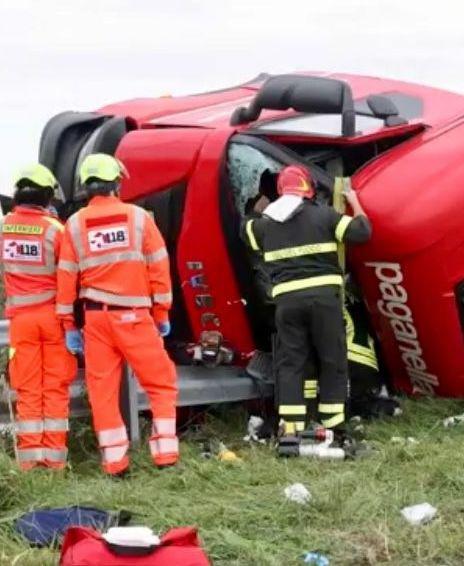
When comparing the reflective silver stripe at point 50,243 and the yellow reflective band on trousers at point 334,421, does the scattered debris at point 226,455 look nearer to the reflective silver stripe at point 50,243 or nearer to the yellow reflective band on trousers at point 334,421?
the yellow reflective band on trousers at point 334,421

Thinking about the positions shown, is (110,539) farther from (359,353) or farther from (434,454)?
(359,353)

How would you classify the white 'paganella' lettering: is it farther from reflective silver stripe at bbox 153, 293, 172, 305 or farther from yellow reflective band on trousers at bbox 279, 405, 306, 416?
reflective silver stripe at bbox 153, 293, 172, 305

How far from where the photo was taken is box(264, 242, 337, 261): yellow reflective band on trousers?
18.6 ft

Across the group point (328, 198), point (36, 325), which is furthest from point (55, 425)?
point (328, 198)

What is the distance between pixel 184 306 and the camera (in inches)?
244

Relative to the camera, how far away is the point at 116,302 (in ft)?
17.2

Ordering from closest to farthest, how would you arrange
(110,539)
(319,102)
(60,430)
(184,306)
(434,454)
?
(110,539), (434,454), (60,430), (319,102), (184,306)

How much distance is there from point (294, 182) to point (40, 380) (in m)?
1.58

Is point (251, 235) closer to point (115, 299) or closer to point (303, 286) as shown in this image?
point (303, 286)

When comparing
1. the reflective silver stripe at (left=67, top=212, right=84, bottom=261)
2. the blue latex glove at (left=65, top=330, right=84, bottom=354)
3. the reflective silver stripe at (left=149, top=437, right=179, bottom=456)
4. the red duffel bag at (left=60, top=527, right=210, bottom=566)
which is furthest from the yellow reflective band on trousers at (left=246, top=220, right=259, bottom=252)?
the red duffel bag at (left=60, top=527, right=210, bottom=566)

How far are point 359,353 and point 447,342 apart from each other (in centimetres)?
49

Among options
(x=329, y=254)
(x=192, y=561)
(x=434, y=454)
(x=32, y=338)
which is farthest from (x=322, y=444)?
(x=192, y=561)

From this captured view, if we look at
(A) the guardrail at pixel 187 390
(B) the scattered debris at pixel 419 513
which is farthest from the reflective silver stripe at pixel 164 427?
(B) the scattered debris at pixel 419 513

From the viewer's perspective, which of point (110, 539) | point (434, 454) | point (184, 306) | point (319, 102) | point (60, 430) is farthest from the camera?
point (184, 306)
